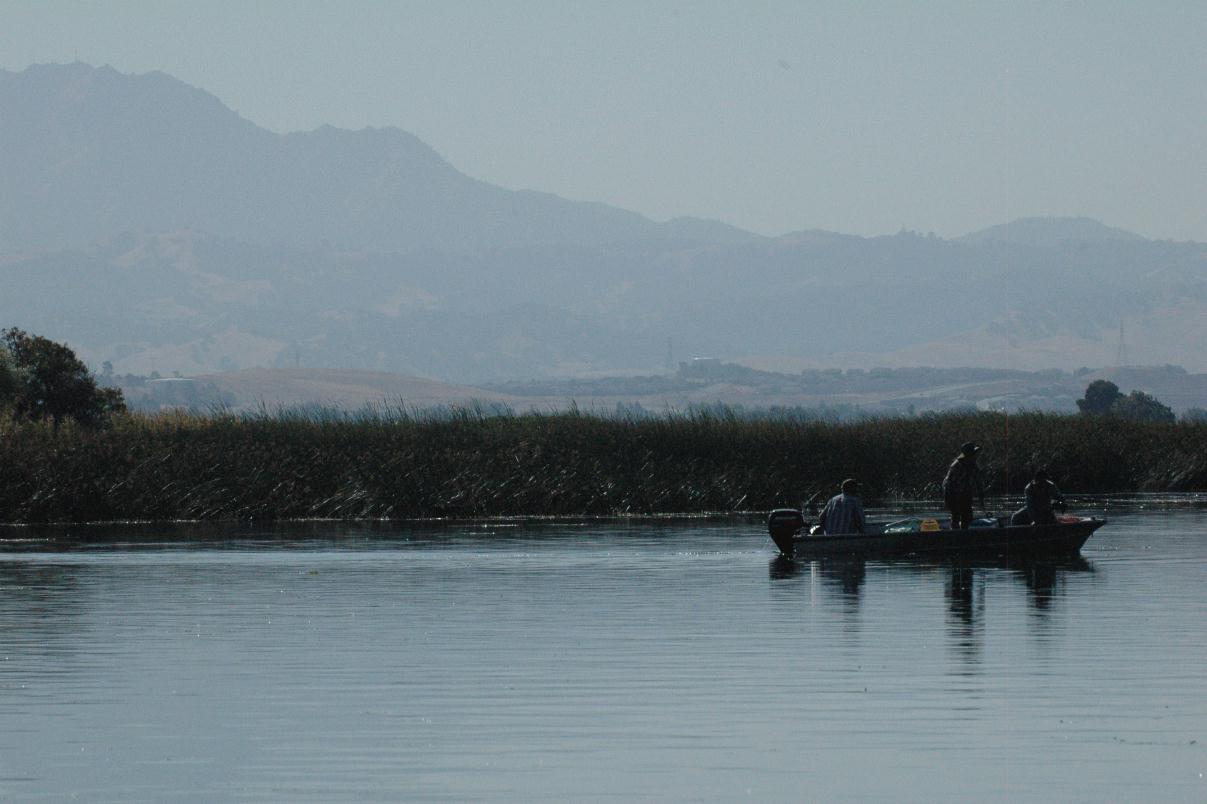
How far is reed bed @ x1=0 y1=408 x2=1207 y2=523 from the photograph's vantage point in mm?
51781

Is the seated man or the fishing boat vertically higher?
the seated man

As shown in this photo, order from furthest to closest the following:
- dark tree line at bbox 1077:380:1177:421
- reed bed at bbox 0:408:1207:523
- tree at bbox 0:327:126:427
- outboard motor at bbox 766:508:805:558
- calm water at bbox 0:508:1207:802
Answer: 1. dark tree line at bbox 1077:380:1177:421
2. tree at bbox 0:327:126:427
3. reed bed at bbox 0:408:1207:523
4. outboard motor at bbox 766:508:805:558
5. calm water at bbox 0:508:1207:802

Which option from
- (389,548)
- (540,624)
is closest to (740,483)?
(389,548)

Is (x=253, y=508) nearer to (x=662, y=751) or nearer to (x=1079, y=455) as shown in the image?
(x=1079, y=455)

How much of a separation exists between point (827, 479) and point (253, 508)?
1608cm

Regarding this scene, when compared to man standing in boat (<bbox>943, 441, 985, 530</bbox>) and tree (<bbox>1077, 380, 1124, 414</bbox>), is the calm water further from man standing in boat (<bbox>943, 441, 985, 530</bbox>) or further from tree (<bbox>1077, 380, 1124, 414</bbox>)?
tree (<bbox>1077, 380, 1124, 414</bbox>)

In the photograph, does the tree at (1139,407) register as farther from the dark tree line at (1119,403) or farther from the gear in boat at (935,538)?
the gear in boat at (935,538)

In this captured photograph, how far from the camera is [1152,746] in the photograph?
17219 millimetres

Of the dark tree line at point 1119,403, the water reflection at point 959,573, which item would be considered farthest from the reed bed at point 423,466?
the dark tree line at point 1119,403

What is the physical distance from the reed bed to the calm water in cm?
1281

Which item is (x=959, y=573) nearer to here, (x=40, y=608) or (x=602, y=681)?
(x=40, y=608)

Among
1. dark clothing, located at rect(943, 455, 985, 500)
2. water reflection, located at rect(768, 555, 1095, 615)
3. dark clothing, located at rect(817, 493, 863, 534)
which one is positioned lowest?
water reflection, located at rect(768, 555, 1095, 615)

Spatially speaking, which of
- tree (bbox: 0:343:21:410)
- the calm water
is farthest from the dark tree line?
the calm water

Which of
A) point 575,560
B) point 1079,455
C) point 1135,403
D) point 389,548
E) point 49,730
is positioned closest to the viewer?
point 49,730
